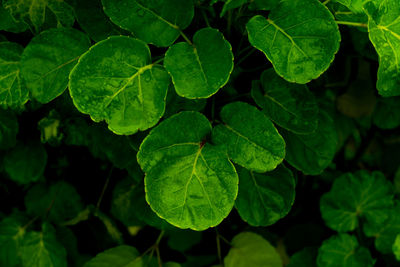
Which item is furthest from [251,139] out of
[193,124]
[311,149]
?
[311,149]

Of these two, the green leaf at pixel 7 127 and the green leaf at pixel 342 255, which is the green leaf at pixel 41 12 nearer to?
the green leaf at pixel 7 127

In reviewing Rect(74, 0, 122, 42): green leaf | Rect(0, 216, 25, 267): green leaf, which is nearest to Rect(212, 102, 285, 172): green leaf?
Rect(74, 0, 122, 42): green leaf

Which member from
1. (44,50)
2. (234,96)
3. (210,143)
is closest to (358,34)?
(234,96)

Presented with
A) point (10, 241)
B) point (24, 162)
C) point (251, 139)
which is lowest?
point (10, 241)

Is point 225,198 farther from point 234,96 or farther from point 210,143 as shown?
point 234,96

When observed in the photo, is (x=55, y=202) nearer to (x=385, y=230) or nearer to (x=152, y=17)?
(x=152, y=17)
